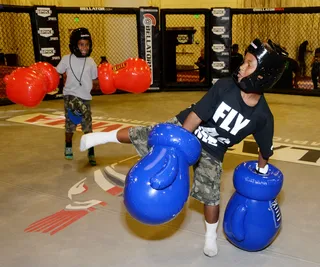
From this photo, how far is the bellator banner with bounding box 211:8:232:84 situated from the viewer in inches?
309

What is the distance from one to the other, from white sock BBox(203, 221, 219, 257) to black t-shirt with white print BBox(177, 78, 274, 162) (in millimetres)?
546

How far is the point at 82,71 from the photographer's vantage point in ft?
12.2

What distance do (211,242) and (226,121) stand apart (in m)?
0.74

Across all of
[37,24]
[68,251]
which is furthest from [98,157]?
[37,24]

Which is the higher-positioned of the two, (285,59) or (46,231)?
(285,59)

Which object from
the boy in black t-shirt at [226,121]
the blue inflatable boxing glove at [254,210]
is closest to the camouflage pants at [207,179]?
the boy in black t-shirt at [226,121]

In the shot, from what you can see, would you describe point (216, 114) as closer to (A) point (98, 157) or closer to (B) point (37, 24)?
(A) point (98, 157)

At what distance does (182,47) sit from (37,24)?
5.73 metres

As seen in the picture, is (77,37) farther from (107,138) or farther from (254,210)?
(254,210)

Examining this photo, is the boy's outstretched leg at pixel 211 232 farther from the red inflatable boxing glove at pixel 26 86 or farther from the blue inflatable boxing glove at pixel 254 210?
the red inflatable boxing glove at pixel 26 86

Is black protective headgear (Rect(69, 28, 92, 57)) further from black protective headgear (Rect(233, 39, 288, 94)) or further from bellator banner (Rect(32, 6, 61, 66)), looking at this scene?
bellator banner (Rect(32, 6, 61, 66))

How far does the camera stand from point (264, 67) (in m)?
1.93

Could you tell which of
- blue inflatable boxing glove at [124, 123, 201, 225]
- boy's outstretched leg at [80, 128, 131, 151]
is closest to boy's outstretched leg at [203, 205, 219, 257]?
blue inflatable boxing glove at [124, 123, 201, 225]

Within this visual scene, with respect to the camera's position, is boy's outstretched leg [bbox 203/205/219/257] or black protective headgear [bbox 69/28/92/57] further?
black protective headgear [bbox 69/28/92/57]
